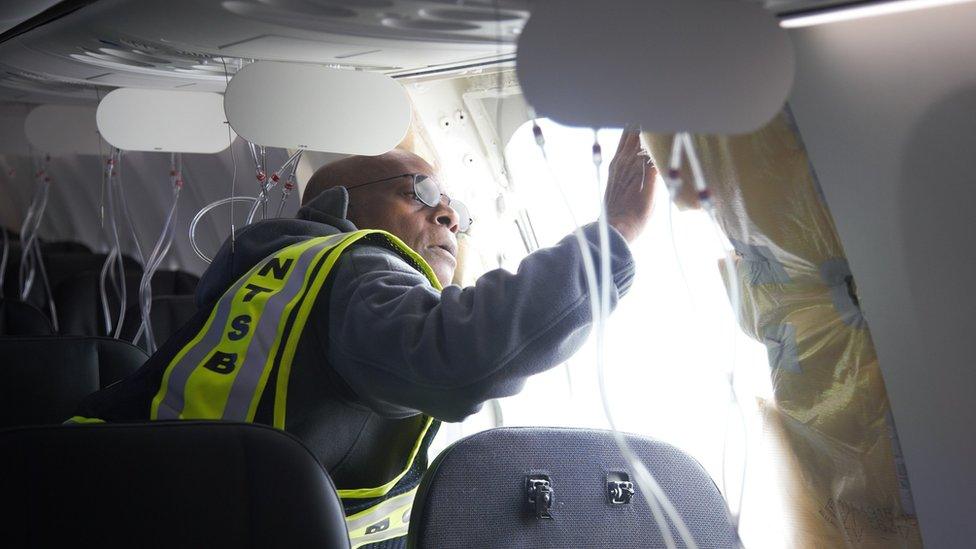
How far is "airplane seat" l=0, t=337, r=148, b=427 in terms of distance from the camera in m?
2.97

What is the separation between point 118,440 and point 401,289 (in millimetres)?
661

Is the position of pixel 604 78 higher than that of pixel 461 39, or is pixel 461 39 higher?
pixel 461 39

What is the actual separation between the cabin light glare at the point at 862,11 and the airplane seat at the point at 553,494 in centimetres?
82

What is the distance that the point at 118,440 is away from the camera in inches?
65.4

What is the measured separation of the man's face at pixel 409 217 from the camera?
2941 mm

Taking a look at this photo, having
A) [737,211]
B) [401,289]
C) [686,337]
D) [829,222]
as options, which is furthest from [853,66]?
[686,337]

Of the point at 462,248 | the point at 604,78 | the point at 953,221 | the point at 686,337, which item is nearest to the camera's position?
the point at 604,78

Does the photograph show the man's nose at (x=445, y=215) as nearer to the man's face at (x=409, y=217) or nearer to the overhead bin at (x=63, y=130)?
the man's face at (x=409, y=217)

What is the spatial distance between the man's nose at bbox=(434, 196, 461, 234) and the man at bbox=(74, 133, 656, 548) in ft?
1.05

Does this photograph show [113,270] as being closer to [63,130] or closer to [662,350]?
[63,130]

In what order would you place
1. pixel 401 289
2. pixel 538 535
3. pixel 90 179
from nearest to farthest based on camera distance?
pixel 538 535, pixel 401 289, pixel 90 179

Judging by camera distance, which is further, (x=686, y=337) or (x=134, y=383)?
(x=686, y=337)

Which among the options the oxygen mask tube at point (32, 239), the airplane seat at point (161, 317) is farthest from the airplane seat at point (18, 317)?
the oxygen mask tube at point (32, 239)

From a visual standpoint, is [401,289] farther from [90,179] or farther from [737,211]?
[90,179]
